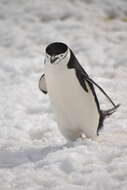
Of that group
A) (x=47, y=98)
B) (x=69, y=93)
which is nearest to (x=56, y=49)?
(x=69, y=93)

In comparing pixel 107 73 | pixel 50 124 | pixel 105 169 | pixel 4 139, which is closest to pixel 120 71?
pixel 107 73

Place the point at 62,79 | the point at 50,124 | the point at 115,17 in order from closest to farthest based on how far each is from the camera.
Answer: the point at 62,79 → the point at 50,124 → the point at 115,17

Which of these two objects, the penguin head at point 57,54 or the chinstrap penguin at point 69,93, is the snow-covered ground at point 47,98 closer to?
the chinstrap penguin at point 69,93

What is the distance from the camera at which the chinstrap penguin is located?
2.86 metres

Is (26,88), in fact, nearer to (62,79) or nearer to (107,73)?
(107,73)

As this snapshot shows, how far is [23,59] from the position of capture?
4637 mm

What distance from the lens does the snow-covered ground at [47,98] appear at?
258cm

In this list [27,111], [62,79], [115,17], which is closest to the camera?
[62,79]

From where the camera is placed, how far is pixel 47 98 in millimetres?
3969

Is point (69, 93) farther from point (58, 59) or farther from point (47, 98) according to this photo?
point (47, 98)

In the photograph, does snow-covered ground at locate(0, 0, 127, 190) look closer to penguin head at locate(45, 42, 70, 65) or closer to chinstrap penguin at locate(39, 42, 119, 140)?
chinstrap penguin at locate(39, 42, 119, 140)

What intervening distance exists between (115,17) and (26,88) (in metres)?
1.99

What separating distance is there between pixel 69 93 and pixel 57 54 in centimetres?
24

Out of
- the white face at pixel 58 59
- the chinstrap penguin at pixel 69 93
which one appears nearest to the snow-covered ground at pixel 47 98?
the chinstrap penguin at pixel 69 93
